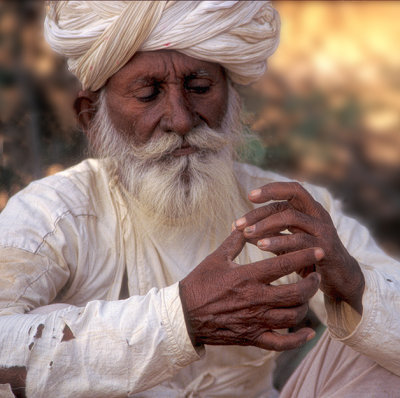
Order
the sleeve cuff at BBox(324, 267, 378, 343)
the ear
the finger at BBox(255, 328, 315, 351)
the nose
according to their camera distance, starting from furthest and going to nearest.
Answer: the ear → the nose → the sleeve cuff at BBox(324, 267, 378, 343) → the finger at BBox(255, 328, 315, 351)

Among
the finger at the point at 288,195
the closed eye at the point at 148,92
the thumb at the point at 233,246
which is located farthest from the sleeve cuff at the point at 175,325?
the closed eye at the point at 148,92

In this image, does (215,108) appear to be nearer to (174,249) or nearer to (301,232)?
(174,249)

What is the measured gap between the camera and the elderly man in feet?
6.97

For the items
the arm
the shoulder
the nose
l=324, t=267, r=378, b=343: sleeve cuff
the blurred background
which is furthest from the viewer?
the blurred background

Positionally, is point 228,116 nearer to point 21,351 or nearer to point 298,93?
point 21,351

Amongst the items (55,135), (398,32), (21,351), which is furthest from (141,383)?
(398,32)

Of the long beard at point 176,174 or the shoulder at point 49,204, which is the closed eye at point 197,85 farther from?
the shoulder at point 49,204

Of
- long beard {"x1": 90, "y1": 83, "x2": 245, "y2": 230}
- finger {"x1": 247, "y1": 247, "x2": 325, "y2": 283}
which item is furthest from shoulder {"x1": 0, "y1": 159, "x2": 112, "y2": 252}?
finger {"x1": 247, "y1": 247, "x2": 325, "y2": 283}

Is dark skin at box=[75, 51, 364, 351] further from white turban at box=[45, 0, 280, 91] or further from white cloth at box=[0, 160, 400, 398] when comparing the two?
white turban at box=[45, 0, 280, 91]

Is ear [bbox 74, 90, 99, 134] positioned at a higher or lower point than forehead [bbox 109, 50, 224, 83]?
lower

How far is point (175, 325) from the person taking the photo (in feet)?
6.86

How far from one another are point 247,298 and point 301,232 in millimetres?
285

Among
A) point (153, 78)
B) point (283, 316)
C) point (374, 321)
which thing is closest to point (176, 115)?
point (153, 78)

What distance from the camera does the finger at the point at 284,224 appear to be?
216cm
